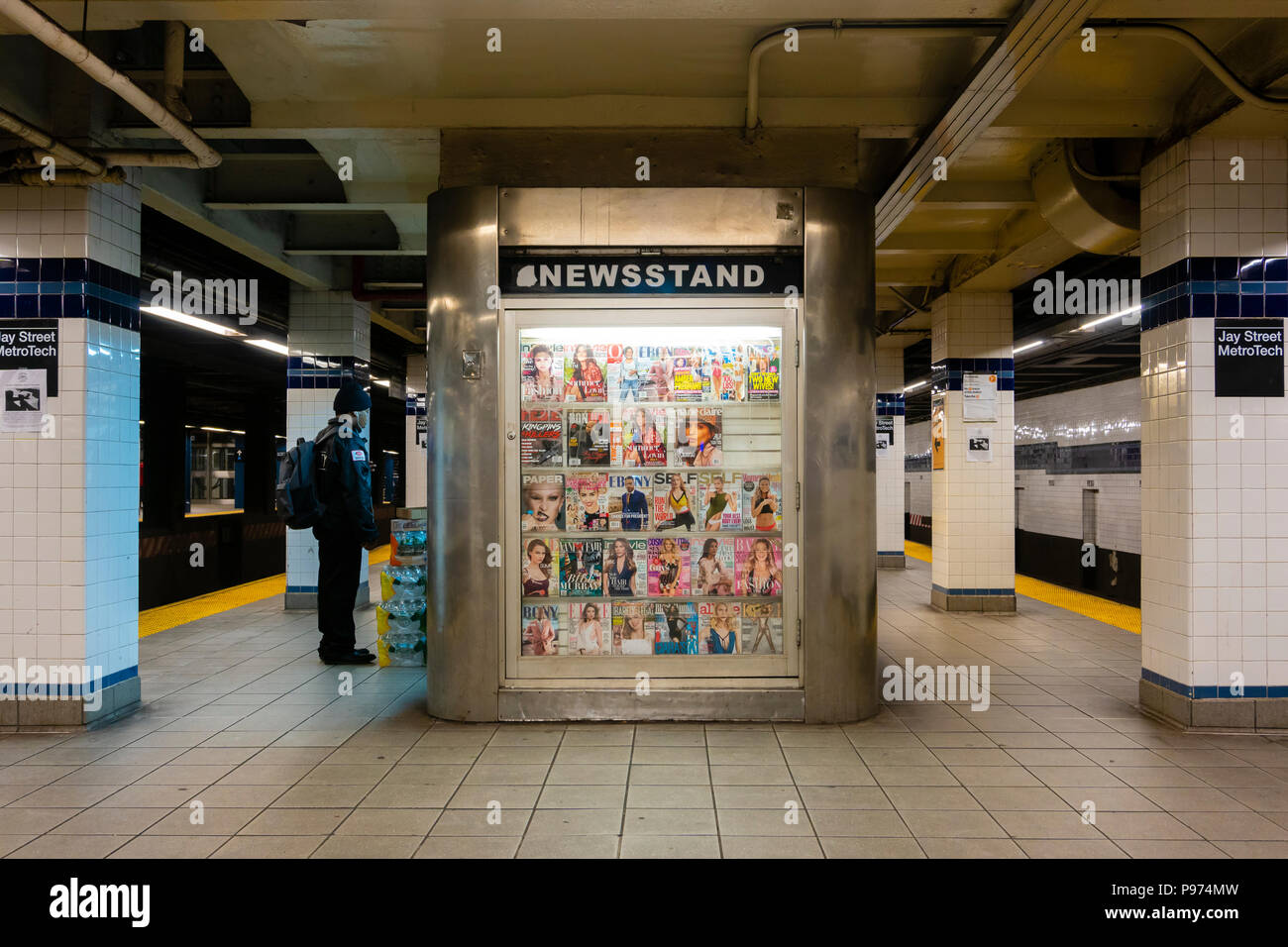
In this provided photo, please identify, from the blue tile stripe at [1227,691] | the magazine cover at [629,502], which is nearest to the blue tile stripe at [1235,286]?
the blue tile stripe at [1227,691]

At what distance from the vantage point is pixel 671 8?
138 inches

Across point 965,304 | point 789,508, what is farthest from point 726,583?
point 965,304

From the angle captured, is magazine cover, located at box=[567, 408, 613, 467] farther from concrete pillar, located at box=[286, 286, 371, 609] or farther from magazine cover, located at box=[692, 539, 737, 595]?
concrete pillar, located at box=[286, 286, 371, 609]

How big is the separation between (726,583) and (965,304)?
18.4ft

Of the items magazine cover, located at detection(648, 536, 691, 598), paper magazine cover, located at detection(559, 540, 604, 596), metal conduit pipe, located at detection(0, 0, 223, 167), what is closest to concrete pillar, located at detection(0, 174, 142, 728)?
metal conduit pipe, located at detection(0, 0, 223, 167)

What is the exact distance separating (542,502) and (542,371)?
2.73 ft

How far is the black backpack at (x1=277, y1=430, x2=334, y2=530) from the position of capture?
577 cm

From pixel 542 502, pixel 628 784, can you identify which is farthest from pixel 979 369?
pixel 628 784

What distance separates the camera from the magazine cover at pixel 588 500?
4605mm

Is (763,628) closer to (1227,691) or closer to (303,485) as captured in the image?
(1227,691)

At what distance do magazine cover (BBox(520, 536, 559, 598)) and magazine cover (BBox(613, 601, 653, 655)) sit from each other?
434mm

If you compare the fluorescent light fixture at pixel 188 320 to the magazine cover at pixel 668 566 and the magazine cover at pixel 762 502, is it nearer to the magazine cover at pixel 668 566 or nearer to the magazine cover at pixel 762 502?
the magazine cover at pixel 668 566

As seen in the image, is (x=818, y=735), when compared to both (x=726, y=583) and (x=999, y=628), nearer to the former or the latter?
(x=726, y=583)

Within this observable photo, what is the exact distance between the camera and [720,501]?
4.61m
